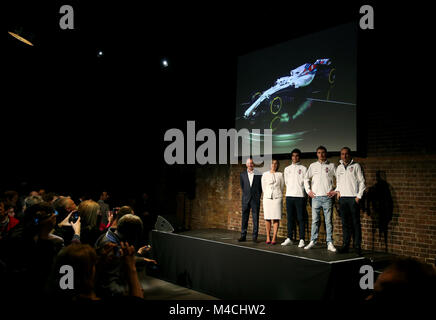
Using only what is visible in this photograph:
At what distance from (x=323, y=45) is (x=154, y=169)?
22.0 ft

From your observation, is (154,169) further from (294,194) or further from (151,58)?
(294,194)

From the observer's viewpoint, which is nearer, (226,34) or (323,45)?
(323,45)

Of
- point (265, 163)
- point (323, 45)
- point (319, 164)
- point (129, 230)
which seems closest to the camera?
point (129, 230)

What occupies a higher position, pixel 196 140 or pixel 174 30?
pixel 174 30

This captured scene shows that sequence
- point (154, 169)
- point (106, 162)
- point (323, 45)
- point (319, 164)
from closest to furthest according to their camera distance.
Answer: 1. point (319, 164)
2. point (323, 45)
3. point (154, 169)
4. point (106, 162)

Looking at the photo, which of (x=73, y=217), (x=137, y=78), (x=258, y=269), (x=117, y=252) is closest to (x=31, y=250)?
(x=117, y=252)

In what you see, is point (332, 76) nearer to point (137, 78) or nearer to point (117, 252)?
point (117, 252)

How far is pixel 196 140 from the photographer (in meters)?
9.26

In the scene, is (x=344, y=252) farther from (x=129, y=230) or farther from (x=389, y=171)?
(x=129, y=230)

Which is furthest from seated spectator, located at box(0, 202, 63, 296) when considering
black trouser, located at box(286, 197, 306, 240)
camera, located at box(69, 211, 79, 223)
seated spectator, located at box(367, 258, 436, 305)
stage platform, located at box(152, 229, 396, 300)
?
black trouser, located at box(286, 197, 306, 240)

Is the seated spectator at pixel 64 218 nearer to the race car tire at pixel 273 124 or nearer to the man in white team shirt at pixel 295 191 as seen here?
the man in white team shirt at pixel 295 191

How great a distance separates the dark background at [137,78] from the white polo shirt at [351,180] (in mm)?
965
